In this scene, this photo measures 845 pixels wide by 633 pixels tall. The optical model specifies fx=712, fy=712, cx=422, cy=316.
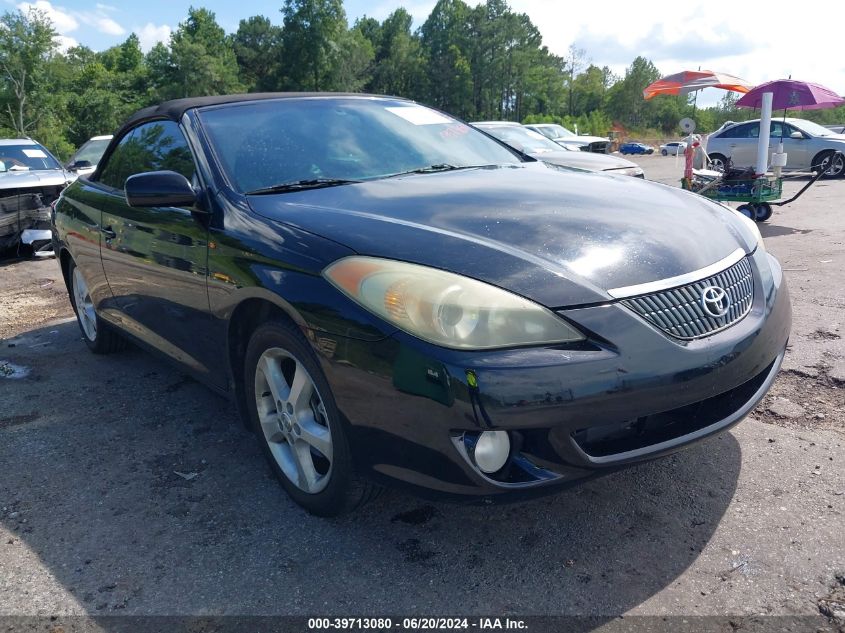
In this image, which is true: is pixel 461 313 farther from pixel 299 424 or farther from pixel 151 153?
pixel 151 153

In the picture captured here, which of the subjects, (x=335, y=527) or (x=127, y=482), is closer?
(x=335, y=527)

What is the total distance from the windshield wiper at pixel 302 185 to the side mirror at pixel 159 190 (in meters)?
0.26

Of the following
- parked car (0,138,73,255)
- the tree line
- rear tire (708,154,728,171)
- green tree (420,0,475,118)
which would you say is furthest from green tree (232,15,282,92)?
parked car (0,138,73,255)

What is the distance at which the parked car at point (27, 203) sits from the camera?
845cm

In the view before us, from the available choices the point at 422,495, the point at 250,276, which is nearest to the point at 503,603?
the point at 422,495

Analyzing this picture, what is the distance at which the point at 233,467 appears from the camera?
309 centimetres

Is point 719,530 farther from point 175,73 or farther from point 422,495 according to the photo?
point 175,73

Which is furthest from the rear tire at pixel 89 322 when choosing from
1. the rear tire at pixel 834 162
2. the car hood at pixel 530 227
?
the rear tire at pixel 834 162

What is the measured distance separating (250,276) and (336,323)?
540mm

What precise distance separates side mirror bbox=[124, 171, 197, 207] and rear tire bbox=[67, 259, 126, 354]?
182cm

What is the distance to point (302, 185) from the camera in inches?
115

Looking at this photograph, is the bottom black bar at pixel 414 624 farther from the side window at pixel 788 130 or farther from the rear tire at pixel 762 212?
the side window at pixel 788 130

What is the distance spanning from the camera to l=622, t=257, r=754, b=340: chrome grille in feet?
6.93

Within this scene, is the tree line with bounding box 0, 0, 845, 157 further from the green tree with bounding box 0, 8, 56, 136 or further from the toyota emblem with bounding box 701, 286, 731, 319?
the toyota emblem with bounding box 701, 286, 731, 319
